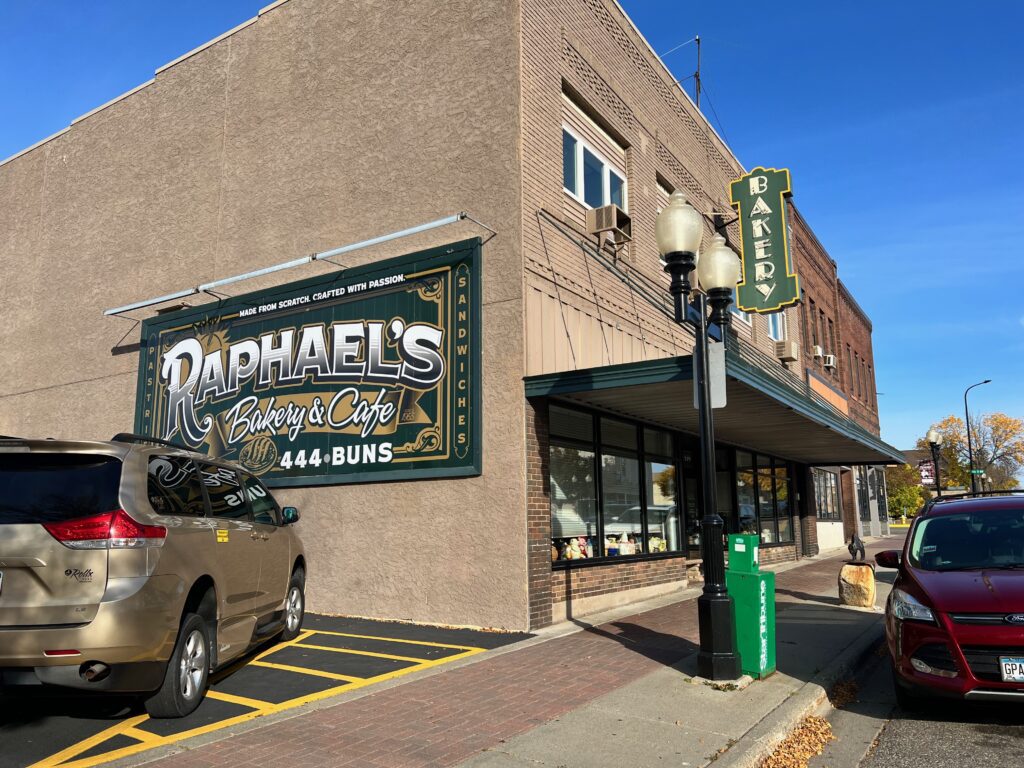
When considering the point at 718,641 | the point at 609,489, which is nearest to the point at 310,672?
the point at 718,641

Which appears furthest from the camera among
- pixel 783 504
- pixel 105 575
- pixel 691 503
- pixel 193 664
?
pixel 783 504

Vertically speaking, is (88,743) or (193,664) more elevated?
(193,664)

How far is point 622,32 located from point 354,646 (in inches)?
449

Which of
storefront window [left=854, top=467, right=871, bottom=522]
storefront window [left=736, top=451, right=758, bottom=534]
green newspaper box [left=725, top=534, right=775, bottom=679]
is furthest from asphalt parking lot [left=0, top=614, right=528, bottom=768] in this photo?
storefront window [left=854, top=467, right=871, bottom=522]

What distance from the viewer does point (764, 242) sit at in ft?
58.8

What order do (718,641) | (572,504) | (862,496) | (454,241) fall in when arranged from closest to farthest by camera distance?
(718,641) → (454,241) → (572,504) → (862,496)

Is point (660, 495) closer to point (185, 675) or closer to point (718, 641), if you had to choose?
point (718, 641)

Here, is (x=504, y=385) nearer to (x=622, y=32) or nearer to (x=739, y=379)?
(x=739, y=379)

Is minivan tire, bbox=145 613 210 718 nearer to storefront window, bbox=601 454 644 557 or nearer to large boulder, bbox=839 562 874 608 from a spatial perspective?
storefront window, bbox=601 454 644 557

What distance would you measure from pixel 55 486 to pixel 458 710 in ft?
10.6

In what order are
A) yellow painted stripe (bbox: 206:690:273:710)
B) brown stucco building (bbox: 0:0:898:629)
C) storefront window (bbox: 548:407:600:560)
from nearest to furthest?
yellow painted stripe (bbox: 206:690:273:710)
brown stucco building (bbox: 0:0:898:629)
storefront window (bbox: 548:407:600:560)

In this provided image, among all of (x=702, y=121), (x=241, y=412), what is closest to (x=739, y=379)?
(x=241, y=412)

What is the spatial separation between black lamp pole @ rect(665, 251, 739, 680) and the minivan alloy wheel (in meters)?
4.06

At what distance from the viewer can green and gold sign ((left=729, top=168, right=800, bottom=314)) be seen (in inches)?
695
